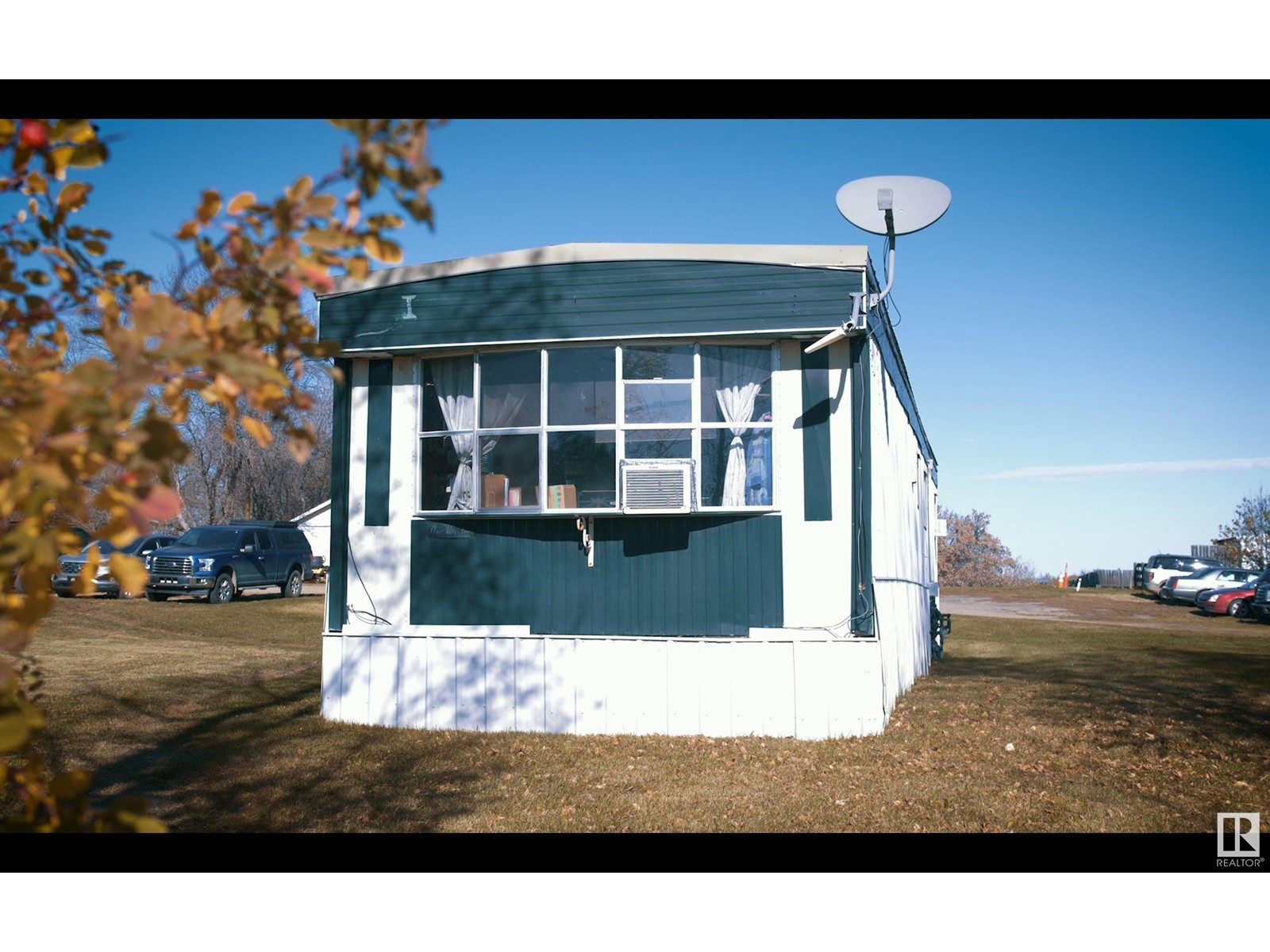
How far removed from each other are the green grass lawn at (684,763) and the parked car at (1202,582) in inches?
579

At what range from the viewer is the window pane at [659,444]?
764 cm

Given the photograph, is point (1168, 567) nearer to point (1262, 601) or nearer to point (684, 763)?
point (1262, 601)

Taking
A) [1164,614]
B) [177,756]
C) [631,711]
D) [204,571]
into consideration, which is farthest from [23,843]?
Answer: [1164,614]

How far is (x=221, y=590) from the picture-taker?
18.7 m

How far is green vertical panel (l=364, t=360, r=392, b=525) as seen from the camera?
326 inches

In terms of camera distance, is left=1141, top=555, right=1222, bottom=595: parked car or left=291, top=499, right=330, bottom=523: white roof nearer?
left=1141, top=555, right=1222, bottom=595: parked car

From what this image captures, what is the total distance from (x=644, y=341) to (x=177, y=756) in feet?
14.9

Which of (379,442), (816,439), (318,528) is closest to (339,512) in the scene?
(379,442)

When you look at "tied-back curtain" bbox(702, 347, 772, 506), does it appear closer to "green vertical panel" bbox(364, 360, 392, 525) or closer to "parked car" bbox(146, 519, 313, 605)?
"green vertical panel" bbox(364, 360, 392, 525)

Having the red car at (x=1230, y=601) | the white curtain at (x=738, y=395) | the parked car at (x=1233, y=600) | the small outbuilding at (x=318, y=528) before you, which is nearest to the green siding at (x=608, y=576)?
the white curtain at (x=738, y=395)

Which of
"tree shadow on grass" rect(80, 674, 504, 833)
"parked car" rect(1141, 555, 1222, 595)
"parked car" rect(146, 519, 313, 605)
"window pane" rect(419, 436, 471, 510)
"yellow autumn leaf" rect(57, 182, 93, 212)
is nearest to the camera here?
"yellow autumn leaf" rect(57, 182, 93, 212)

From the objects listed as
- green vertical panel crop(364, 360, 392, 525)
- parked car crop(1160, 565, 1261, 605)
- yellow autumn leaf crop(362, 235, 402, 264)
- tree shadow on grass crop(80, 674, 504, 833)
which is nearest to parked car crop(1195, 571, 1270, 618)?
parked car crop(1160, 565, 1261, 605)

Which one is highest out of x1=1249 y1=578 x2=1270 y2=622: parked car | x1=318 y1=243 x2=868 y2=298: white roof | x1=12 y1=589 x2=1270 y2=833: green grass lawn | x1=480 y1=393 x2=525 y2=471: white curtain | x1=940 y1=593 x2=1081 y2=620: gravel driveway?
x1=318 y1=243 x2=868 y2=298: white roof

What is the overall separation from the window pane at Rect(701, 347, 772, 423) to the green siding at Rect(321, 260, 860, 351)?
284mm
